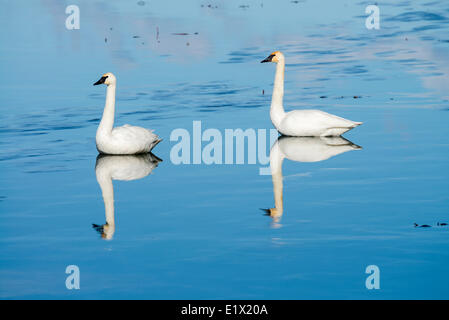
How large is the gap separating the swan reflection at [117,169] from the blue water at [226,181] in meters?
0.13

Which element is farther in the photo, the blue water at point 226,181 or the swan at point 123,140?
the swan at point 123,140

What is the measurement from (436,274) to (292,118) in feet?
27.0

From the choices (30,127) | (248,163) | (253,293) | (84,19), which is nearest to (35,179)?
(248,163)

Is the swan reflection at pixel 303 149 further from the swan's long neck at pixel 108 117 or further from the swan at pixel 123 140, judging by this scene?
the swan's long neck at pixel 108 117

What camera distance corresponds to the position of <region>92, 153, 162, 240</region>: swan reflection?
43.0ft

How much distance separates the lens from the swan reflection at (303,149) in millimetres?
15000

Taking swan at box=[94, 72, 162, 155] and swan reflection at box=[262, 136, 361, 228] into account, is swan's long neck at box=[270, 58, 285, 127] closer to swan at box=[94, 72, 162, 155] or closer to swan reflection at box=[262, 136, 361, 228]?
swan reflection at box=[262, 136, 361, 228]

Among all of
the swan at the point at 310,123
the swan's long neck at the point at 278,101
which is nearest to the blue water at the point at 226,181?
the swan at the point at 310,123

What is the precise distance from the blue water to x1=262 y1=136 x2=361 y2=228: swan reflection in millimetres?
217

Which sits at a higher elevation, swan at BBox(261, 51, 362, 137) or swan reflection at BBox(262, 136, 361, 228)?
swan at BBox(261, 51, 362, 137)

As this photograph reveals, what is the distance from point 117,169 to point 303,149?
3326 mm

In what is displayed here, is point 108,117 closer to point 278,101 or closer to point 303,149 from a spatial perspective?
point 303,149

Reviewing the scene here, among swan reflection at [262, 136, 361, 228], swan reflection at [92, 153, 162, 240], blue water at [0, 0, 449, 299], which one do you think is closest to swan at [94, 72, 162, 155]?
swan reflection at [92, 153, 162, 240]

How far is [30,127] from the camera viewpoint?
18656 millimetres
